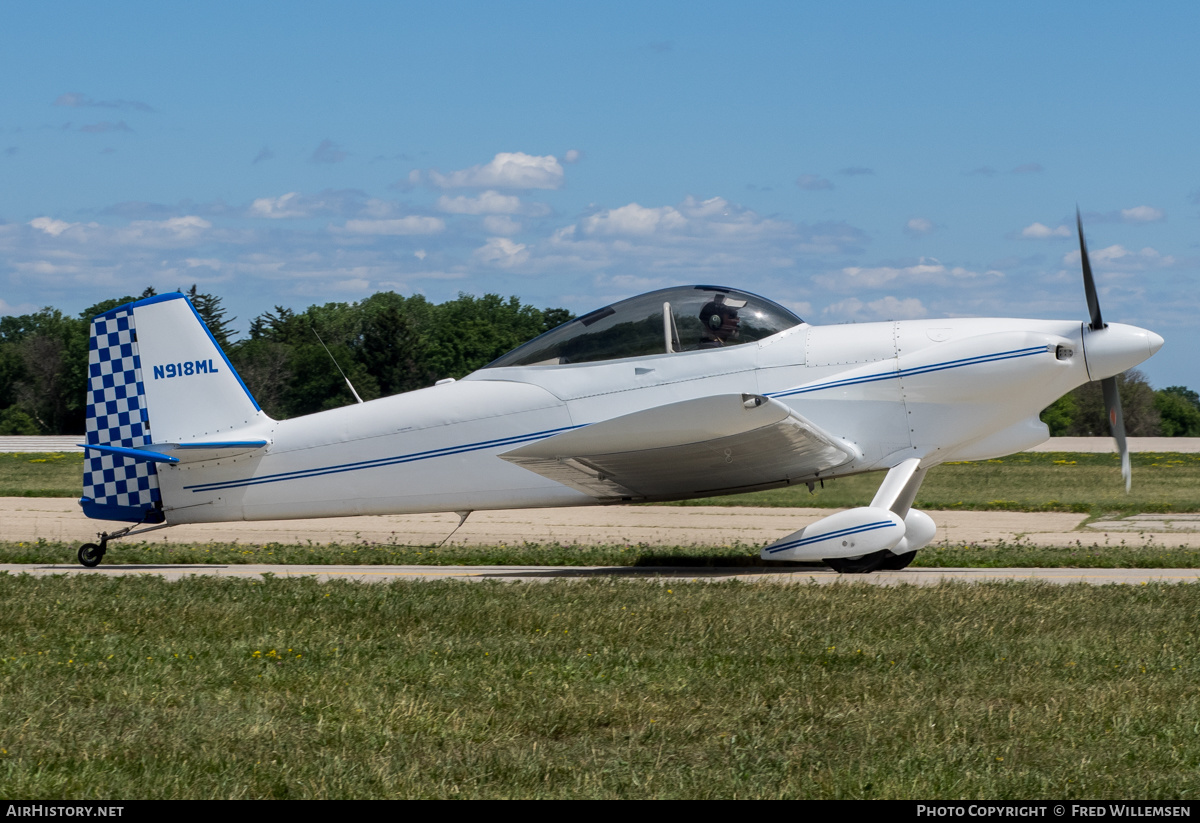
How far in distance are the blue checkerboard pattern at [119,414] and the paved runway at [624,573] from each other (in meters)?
0.85

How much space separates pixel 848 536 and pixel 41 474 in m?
32.8

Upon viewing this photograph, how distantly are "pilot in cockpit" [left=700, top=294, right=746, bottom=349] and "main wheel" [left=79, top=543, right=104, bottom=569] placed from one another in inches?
294

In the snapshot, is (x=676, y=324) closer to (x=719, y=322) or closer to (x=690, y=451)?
(x=719, y=322)

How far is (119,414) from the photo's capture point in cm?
1284

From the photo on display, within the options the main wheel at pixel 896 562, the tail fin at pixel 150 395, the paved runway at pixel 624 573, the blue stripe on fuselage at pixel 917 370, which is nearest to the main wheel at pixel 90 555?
the paved runway at pixel 624 573

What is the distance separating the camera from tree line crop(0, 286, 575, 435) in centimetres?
5731

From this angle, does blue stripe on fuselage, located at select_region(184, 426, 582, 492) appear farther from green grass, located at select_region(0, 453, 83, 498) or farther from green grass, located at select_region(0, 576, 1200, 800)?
green grass, located at select_region(0, 453, 83, 498)

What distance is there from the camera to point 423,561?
1364 cm

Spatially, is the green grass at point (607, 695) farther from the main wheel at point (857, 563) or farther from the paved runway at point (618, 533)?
the paved runway at point (618, 533)

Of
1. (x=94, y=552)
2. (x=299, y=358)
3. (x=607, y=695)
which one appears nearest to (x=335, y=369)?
(x=299, y=358)

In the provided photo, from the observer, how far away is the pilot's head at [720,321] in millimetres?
11222
